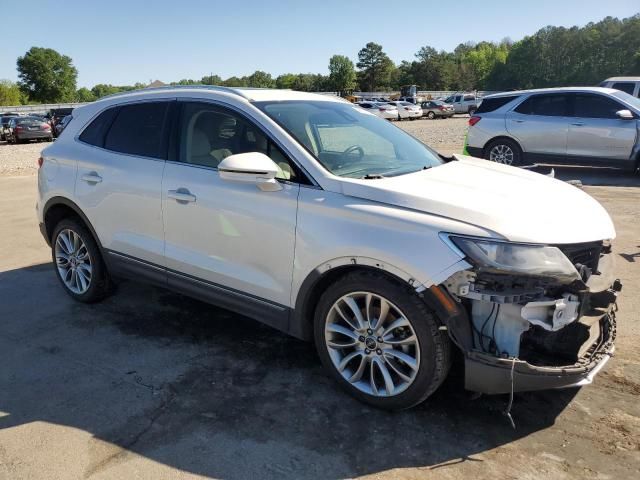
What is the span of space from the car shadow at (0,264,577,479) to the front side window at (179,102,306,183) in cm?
139

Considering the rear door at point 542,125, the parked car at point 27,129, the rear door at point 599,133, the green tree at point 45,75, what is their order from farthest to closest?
the green tree at point 45,75 < the parked car at point 27,129 < the rear door at point 542,125 < the rear door at point 599,133

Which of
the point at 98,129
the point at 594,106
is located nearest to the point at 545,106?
the point at 594,106

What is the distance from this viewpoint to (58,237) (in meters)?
4.91

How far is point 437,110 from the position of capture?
1789 inches

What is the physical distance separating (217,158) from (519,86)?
118m

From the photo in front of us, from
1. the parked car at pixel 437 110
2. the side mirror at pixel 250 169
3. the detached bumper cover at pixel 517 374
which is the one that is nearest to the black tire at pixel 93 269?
the side mirror at pixel 250 169

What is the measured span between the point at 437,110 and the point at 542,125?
120ft

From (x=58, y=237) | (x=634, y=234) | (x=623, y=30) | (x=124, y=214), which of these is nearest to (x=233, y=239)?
(x=124, y=214)

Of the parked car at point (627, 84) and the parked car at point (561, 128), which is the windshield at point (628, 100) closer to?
the parked car at point (561, 128)

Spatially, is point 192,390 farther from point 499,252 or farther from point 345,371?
point 499,252

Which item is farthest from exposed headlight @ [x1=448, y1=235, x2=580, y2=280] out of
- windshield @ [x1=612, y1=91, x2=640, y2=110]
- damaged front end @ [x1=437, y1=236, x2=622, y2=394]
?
windshield @ [x1=612, y1=91, x2=640, y2=110]

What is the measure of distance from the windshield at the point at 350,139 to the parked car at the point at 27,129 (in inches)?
1081

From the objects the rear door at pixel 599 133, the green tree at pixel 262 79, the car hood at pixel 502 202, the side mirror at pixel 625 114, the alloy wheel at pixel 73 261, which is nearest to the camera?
the car hood at pixel 502 202

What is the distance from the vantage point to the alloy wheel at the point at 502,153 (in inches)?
428
